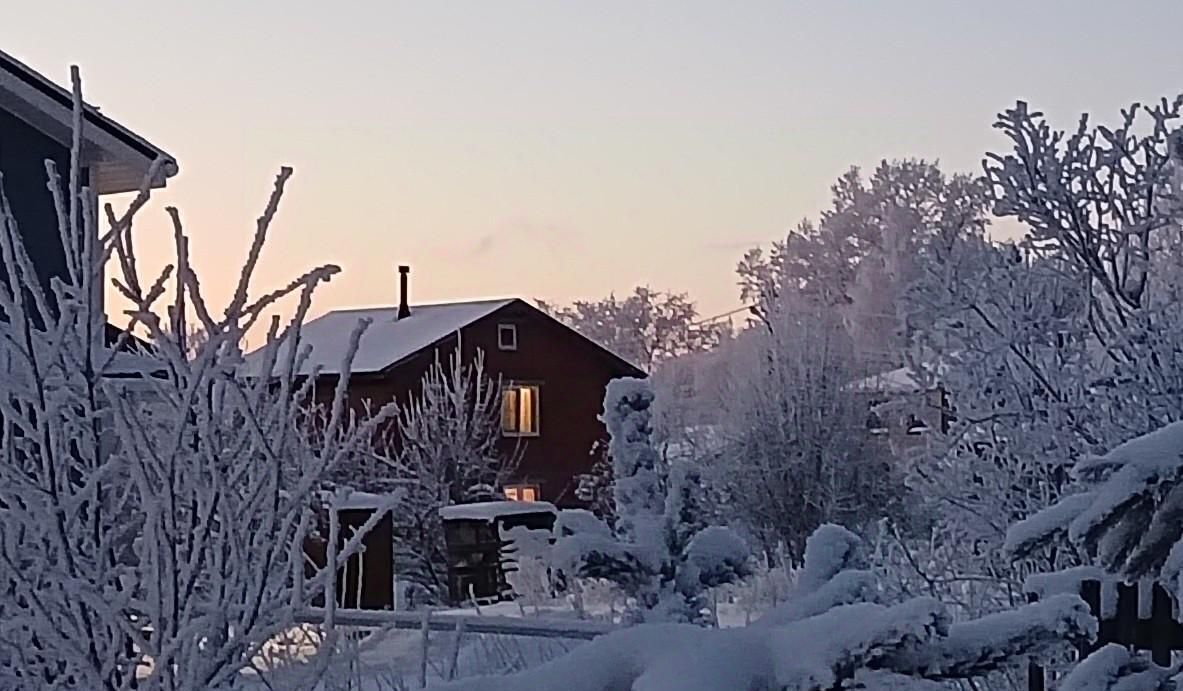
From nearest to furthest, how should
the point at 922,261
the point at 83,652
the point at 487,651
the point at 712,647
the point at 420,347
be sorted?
the point at 712,647
the point at 83,652
the point at 487,651
the point at 922,261
the point at 420,347

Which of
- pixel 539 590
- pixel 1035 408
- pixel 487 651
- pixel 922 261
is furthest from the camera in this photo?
pixel 539 590

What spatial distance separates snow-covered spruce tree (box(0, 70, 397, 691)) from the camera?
2.97 metres

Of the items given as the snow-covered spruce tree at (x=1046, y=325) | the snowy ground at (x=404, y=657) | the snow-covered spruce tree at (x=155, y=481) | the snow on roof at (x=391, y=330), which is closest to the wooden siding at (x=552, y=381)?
the snow on roof at (x=391, y=330)

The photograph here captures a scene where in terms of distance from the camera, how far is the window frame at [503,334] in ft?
94.9

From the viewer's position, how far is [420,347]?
1046 inches

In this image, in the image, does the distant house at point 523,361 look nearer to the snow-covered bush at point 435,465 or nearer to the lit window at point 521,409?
the lit window at point 521,409

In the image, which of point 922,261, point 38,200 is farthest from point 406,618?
point 38,200

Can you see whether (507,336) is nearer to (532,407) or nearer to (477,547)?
(532,407)

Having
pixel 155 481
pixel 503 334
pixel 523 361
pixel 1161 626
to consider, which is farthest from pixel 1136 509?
pixel 523 361

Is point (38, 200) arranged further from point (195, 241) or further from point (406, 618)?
point (195, 241)

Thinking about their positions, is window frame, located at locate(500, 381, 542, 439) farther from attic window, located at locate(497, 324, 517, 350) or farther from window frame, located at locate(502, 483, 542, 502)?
window frame, located at locate(502, 483, 542, 502)

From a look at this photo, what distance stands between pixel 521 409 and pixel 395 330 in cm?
307

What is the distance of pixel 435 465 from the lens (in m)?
21.2

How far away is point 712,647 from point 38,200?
9.45 meters
